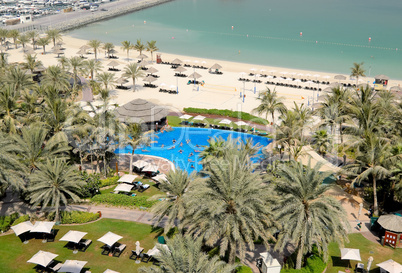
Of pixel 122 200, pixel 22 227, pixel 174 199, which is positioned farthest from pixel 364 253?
pixel 22 227

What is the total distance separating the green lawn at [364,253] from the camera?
25.2m

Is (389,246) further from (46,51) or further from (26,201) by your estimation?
(46,51)

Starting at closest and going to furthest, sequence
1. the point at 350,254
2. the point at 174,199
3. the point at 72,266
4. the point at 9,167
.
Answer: the point at 72,266 < the point at 350,254 < the point at 174,199 < the point at 9,167

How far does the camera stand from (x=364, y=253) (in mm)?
26422

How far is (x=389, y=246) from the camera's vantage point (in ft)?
89.1

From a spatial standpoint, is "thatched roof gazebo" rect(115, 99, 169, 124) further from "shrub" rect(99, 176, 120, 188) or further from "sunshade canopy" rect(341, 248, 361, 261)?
"sunshade canopy" rect(341, 248, 361, 261)

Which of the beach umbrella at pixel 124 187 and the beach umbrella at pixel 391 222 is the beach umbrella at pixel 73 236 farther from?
the beach umbrella at pixel 391 222

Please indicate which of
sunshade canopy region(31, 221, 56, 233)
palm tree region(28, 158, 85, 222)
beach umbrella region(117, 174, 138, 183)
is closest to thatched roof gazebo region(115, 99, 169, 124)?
beach umbrella region(117, 174, 138, 183)

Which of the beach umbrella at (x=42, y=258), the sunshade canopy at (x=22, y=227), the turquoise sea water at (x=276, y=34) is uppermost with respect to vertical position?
the turquoise sea water at (x=276, y=34)

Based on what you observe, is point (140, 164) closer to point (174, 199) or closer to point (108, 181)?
point (108, 181)

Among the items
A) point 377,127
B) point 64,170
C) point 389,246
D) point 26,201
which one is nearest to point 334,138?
point 377,127

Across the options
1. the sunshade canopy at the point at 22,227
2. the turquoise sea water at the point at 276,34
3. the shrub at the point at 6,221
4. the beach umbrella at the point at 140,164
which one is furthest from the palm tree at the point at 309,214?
the turquoise sea water at the point at 276,34

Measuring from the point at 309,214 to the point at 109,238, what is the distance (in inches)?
545

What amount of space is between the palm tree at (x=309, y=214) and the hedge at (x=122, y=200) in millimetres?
12944
